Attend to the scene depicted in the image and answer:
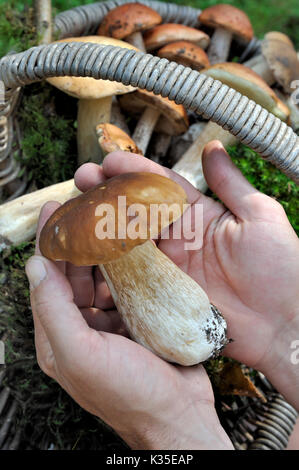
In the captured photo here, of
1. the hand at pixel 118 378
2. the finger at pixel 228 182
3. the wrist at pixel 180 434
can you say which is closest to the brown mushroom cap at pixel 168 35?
the finger at pixel 228 182

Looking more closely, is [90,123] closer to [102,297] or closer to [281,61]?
[102,297]

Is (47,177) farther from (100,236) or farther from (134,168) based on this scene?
(100,236)

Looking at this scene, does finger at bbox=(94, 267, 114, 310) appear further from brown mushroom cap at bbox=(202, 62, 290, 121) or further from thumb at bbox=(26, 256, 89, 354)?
brown mushroom cap at bbox=(202, 62, 290, 121)

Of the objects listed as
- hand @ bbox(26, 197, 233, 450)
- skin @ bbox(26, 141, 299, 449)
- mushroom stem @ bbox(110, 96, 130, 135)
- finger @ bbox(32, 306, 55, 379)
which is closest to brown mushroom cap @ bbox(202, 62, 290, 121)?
skin @ bbox(26, 141, 299, 449)

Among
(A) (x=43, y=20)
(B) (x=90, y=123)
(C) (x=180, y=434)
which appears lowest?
(C) (x=180, y=434)

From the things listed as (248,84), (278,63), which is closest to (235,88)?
(248,84)

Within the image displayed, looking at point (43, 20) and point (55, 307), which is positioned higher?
point (43, 20)
